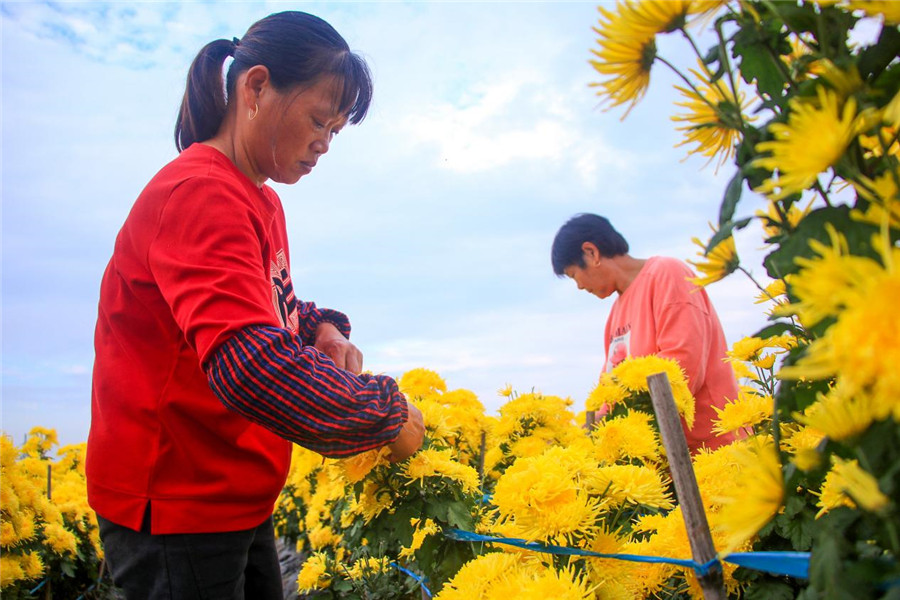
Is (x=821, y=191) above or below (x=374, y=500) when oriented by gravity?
above

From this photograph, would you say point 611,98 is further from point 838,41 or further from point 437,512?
point 437,512

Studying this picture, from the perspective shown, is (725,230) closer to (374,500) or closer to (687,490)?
(687,490)

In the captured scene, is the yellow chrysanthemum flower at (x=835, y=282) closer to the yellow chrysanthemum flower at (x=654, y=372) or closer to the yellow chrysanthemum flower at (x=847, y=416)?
the yellow chrysanthemum flower at (x=847, y=416)

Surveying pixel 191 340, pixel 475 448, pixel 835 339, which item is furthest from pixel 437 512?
pixel 475 448

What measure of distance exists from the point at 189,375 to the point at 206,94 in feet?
2.87

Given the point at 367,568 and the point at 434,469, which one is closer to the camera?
the point at 434,469

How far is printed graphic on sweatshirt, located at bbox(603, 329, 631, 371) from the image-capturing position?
3.72 metres

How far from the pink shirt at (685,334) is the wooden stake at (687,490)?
1.82m

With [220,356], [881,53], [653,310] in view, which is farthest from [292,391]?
[653,310]

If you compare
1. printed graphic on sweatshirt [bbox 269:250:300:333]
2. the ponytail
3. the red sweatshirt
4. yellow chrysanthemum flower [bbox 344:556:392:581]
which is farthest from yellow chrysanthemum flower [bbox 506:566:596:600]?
yellow chrysanthemum flower [bbox 344:556:392:581]

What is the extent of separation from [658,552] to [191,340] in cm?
110

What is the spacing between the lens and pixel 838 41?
27.4 inches

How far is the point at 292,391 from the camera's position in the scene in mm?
1197

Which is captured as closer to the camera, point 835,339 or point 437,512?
point 835,339
